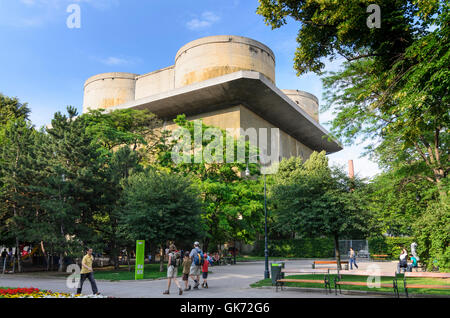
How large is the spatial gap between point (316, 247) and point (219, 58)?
1178 inches

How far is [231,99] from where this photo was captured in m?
49.2

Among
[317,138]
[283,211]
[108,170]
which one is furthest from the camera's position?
[317,138]

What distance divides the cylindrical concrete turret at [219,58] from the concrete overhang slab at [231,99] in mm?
3275

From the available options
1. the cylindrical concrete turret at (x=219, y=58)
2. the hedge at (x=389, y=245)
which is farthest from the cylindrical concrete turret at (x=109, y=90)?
the hedge at (x=389, y=245)

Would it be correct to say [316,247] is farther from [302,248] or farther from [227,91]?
[227,91]

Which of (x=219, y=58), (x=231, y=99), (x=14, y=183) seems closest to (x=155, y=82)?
(x=219, y=58)

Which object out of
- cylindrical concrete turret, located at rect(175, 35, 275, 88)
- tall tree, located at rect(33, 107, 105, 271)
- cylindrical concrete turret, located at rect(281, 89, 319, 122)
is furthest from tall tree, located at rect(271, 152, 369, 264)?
cylindrical concrete turret, located at rect(281, 89, 319, 122)

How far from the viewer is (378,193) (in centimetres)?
2511

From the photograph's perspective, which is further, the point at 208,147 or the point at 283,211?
the point at 208,147

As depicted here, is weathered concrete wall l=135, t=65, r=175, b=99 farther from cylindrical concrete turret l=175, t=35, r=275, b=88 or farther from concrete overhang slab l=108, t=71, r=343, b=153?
concrete overhang slab l=108, t=71, r=343, b=153

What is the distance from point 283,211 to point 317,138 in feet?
180

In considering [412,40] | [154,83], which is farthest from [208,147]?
[154,83]

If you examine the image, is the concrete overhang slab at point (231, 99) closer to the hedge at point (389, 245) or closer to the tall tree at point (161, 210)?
the hedge at point (389, 245)

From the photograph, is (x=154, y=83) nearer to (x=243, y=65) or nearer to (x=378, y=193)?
(x=243, y=65)
